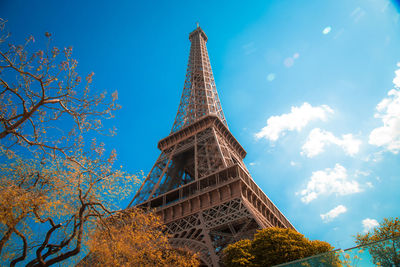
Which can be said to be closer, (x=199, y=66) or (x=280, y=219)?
(x=280, y=219)

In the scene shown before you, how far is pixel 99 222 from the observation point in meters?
8.08

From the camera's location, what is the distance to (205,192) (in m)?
19.8

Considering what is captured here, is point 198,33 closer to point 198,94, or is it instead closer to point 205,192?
point 198,94

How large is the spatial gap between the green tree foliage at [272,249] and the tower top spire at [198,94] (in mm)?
20594

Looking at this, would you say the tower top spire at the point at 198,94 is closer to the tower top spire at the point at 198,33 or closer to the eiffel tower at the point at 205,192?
the eiffel tower at the point at 205,192

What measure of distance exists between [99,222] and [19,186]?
249 centimetres

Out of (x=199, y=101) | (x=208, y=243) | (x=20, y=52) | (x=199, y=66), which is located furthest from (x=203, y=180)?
(x=199, y=66)

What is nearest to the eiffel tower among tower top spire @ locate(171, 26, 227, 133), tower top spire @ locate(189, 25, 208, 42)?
tower top spire @ locate(171, 26, 227, 133)

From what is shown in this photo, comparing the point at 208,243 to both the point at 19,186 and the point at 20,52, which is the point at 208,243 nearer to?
the point at 19,186

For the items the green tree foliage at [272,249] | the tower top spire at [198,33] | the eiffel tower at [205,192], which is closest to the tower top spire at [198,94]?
the eiffel tower at [205,192]

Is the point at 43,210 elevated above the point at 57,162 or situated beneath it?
situated beneath

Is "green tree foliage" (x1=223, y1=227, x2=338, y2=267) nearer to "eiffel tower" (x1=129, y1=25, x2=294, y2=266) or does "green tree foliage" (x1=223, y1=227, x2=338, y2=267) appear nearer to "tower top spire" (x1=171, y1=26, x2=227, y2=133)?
"eiffel tower" (x1=129, y1=25, x2=294, y2=266)

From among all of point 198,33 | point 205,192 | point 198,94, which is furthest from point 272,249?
point 198,33

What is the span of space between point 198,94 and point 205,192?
25685 millimetres
